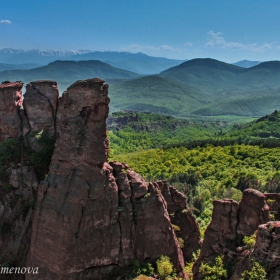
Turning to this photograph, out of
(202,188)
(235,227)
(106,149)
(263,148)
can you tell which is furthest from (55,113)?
(263,148)

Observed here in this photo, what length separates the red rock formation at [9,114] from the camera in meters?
36.4

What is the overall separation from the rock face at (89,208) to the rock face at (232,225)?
4618 mm

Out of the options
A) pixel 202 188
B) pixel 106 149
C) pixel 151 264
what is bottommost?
pixel 202 188

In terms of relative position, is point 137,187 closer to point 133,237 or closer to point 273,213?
point 133,237

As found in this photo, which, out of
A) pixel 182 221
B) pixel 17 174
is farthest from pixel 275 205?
pixel 17 174

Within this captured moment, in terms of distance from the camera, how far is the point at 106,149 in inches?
1220

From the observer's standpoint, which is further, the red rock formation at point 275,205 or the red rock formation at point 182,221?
the red rock formation at point 182,221

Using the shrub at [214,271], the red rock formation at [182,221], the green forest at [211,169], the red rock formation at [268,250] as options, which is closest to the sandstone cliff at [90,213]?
the red rock formation at [268,250]

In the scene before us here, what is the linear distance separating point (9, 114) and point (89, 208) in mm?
16480

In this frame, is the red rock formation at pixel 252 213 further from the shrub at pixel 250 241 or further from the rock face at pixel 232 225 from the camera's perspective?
the shrub at pixel 250 241

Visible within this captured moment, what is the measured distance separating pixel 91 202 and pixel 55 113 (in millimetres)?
12861

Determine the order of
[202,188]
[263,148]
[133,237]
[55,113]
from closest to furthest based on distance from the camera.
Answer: [133,237]
[55,113]
[202,188]
[263,148]

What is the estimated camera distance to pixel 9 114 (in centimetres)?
3647

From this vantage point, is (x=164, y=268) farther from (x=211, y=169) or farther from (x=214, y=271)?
(x=211, y=169)
